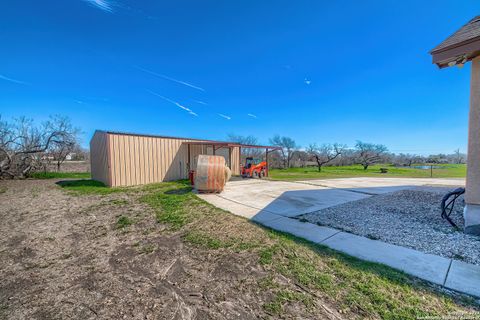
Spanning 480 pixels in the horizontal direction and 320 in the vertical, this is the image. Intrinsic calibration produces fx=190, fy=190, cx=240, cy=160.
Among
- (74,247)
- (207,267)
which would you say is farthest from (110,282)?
(74,247)

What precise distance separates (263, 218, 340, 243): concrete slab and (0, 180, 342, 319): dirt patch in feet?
2.60

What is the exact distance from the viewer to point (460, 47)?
3.75 m

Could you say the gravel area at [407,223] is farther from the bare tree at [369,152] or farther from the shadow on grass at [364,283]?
the bare tree at [369,152]

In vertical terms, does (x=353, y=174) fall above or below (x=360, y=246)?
below

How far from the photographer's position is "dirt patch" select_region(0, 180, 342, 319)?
6.41ft

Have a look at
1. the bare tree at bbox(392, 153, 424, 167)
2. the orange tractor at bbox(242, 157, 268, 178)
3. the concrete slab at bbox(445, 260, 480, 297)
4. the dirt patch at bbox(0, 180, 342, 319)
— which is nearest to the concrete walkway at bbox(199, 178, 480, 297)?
the concrete slab at bbox(445, 260, 480, 297)

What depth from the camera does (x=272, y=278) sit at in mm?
2420

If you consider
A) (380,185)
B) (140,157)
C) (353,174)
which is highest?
(140,157)

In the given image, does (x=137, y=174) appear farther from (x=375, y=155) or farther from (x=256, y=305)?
(x=375, y=155)

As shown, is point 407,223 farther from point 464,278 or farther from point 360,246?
point 464,278

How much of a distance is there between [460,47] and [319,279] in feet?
17.0

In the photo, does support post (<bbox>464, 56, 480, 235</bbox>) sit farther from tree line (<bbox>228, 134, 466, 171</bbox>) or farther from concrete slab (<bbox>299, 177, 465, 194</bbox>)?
tree line (<bbox>228, 134, 466, 171</bbox>)

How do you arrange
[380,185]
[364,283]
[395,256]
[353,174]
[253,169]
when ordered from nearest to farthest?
[364,283] < [395,256] < [380,185] < [253,169] < [353,174]

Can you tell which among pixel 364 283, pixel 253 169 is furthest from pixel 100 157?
pixel 364 283
